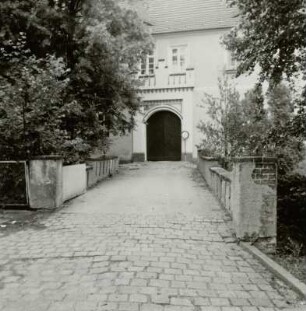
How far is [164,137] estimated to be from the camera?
886 inches

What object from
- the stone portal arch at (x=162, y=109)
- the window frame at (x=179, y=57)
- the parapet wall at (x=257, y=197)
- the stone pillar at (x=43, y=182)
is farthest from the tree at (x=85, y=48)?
the parapet wall at (x=257, y=197)

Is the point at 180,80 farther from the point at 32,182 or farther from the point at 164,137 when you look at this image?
the point at 32,182

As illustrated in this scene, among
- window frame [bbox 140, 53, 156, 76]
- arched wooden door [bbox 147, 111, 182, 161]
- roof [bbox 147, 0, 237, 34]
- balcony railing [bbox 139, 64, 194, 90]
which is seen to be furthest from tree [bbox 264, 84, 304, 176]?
window frame [bbox 140, 53, 156, 76]

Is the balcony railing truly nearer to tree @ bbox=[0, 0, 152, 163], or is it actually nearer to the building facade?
the building facade

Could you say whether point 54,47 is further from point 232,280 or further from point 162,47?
point 232,280

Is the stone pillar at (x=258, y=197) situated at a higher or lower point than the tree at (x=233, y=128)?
lower

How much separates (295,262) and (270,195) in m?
1.13

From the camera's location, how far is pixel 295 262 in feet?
19.2

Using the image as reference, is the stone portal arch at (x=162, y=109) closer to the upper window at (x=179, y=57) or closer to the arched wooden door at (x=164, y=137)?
the arched wooden door at (x=164, y=137)

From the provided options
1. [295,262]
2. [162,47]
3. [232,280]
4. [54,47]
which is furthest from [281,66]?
[162,47]

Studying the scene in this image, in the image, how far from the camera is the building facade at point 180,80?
21.4 m

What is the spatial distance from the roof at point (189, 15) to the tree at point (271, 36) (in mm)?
13658

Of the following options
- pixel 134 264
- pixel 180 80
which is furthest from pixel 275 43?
pixel 180 80

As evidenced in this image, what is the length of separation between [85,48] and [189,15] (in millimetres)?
11516
